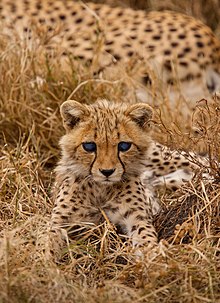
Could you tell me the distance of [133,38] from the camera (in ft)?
21.0

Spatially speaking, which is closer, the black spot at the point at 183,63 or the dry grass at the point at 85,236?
the dry grass at the point at 85,236

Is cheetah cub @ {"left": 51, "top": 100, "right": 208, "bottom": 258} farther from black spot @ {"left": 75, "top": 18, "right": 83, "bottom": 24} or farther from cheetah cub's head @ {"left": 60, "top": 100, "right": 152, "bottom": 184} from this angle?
black spot @ {"left": 75, "top": 18, "right": 83, "bottom": 24}

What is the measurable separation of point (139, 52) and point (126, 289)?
9.28ft

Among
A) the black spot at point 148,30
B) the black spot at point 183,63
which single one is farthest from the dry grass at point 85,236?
the black spot at point 148,30

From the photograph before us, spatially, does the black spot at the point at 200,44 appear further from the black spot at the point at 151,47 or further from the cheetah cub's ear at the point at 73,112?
the cheetah cub's ear at the point at 73,112

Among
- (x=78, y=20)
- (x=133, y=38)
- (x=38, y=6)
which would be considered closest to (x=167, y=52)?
(x=133, y=38)

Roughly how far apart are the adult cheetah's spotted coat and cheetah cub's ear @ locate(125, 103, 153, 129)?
145 centimetres

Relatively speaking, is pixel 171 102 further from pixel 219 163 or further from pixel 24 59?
pixel 219 163

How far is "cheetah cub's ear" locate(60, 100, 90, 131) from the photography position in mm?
4184

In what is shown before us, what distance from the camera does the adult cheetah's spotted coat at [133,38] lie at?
601 cm

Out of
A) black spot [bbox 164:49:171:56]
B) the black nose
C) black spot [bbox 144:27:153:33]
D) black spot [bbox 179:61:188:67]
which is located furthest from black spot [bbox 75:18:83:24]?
the black nose

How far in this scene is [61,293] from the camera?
349 cm

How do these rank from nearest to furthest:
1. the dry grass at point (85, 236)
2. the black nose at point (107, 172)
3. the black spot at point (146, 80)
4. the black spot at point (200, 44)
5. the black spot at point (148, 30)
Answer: the dry grass at point (85, 236) < the black nose at point (107, 172) < the black spot at point (146, 80) < the black spot at point (200, 44) < the black spot at point (148, 30)

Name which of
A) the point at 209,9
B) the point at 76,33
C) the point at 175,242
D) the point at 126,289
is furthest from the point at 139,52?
the point at 126,289
